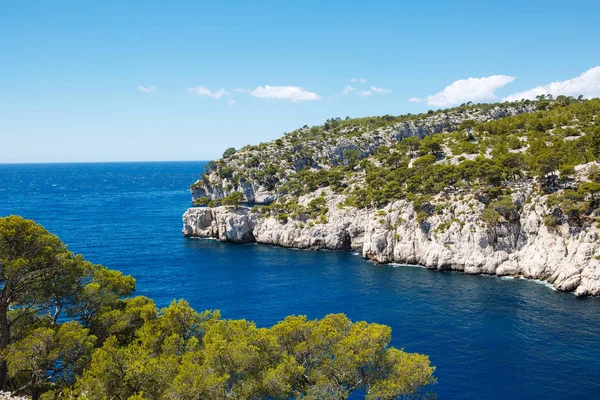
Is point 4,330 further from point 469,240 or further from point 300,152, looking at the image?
point 300,152

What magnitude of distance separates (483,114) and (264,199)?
10303 centimetres

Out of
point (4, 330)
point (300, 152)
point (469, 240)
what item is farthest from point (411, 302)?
point (300, 152)

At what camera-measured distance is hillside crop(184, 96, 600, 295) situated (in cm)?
6366

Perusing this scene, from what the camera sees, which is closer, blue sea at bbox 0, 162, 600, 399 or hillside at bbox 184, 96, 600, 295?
blue sea at bbox 0, 162, 600, 399

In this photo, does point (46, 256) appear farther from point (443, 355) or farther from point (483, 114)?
point (483, 114)

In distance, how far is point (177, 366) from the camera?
77.4 feet

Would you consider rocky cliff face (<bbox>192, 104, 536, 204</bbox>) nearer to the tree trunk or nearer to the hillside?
the hillside

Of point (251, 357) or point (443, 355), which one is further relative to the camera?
point (443, 355)

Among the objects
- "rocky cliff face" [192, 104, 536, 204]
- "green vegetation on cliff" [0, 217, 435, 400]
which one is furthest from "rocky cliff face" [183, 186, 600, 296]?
"rocky cliff face" [192, 104, 536, 204]

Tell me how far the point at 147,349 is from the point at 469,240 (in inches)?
2308

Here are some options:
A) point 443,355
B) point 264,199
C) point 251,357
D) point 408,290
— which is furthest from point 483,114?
point 251,357

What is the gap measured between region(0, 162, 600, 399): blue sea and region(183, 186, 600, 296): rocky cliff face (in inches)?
116

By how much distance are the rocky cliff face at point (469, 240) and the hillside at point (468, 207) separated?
0.17 m

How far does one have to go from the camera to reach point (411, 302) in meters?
57.2
